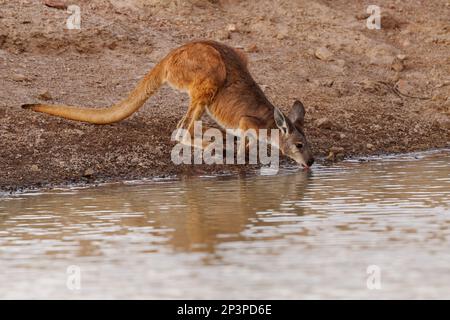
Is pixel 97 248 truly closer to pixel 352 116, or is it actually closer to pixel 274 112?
pixel 274 112

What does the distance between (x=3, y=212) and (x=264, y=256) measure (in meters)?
2.64

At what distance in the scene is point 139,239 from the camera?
25.1ft

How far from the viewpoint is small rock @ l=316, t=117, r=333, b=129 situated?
12320 millimetres

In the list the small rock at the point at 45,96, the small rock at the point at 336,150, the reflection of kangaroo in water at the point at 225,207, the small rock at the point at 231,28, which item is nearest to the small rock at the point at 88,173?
the reflection of kangaroo in water at the point at 225,207

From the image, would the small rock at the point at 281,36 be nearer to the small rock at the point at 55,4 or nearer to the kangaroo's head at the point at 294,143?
the small rock at the point at 55,4

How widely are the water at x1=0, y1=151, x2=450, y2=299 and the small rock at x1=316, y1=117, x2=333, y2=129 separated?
177cm

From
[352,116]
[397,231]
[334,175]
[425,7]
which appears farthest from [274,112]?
[425,7]

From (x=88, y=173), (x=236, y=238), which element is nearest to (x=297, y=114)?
(x=88, y=173)

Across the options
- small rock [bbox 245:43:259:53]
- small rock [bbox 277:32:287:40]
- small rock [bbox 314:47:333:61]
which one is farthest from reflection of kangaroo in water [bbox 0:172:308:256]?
small rock [bbox 277:32:287:40]

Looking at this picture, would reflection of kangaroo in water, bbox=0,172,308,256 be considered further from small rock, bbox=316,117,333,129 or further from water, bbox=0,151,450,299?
small rock, bbox=316,117,333,129

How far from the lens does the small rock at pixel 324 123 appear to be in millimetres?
12320

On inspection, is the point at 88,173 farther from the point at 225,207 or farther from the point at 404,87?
the point at 404,87

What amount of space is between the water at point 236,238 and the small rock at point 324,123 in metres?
1.77

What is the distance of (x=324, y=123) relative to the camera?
12328mm
